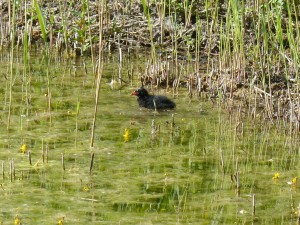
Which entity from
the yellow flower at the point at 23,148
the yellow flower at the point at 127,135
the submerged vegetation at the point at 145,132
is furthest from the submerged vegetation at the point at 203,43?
the yellow flower at the point at 23,148

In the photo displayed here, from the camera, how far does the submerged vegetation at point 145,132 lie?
5.50 metres

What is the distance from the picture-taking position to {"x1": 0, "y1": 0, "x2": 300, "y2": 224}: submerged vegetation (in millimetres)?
5496

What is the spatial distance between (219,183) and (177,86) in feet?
10.8

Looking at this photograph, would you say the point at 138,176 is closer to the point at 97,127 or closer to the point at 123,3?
the point at 97,127

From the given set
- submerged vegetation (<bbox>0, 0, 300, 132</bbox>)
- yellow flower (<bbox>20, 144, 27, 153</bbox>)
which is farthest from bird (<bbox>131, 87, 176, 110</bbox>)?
yellow flower (<bbox>20, 144, 27, 153</bbox>)

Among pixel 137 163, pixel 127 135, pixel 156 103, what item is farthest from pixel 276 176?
pixel 156 103

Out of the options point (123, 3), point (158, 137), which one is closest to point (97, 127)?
point (158, 137)

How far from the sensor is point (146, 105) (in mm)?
8352

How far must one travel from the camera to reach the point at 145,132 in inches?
296

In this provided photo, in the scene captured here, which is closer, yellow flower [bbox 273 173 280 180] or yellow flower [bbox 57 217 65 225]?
yellow flower [bbox 57 217 65 225]

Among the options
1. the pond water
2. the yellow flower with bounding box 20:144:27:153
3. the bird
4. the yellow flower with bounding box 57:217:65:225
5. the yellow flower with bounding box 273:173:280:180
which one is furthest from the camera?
the bird

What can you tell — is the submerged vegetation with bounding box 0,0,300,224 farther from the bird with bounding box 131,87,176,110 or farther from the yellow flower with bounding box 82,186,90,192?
the bird with bounding box 131,87,176,110

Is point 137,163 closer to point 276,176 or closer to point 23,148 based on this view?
point 23,148

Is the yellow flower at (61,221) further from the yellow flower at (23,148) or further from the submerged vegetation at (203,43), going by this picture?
the submerged vegetation at (203,43)
